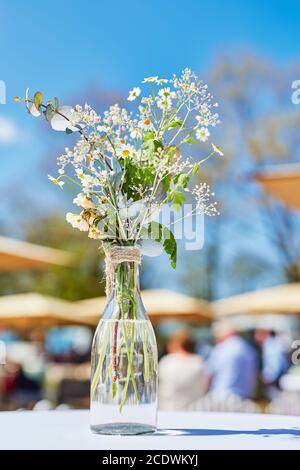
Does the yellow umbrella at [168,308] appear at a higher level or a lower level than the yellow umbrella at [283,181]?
higher

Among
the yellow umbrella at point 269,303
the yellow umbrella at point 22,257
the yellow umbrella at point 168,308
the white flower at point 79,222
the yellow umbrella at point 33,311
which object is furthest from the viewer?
the yellow umbrella at point 168,308

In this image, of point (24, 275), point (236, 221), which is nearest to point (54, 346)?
point (24, 275)

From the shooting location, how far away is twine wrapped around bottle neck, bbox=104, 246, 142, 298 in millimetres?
1643

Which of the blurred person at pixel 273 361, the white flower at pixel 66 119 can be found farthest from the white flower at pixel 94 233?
the blurred person at pixel 273 361

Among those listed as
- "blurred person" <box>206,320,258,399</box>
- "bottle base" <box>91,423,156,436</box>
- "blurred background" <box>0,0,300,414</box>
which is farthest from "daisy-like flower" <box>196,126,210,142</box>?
"blurred background" <box>0,0,300,414</box>

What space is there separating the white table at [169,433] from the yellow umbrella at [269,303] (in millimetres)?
8022

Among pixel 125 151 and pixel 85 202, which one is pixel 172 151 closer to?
pixel 125 151

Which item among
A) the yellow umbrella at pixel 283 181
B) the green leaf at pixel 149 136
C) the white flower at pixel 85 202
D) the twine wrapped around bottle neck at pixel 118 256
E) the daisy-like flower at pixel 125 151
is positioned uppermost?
the yellow umbrella at pixel 283 181

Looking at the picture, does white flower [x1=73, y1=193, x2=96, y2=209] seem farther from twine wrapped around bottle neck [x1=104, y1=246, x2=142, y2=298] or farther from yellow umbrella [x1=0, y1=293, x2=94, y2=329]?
yellow umbrella [x1=0, y1=293, x2=94, y2=329]

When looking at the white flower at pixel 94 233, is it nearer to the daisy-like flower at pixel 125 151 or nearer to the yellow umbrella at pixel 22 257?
the daisy-like flower at pixel 125 151

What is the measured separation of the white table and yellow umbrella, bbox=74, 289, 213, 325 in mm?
9941

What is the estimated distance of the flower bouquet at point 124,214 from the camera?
161 centimetres

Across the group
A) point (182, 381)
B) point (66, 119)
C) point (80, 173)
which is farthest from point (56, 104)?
point (182, 381)
